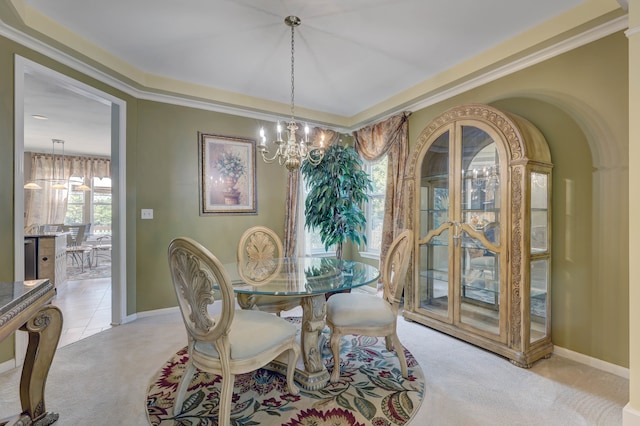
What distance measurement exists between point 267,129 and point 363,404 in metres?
3.47

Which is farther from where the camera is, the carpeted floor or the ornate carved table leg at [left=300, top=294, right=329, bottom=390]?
the ornate carved table leg at [left=300, top=294, right=329, bottom=390]

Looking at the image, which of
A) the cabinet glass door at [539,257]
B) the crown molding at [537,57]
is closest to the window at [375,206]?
the crown molding at [537,57]

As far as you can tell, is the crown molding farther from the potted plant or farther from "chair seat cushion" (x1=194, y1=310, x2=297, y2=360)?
"chair seat cushion" (x1=194, y1=310, x2=297, y2=360)

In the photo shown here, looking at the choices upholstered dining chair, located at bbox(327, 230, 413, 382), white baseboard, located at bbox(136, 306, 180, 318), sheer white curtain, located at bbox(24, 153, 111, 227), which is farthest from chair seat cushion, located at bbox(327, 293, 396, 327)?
sheer white curtain, located at bbox(24, 153, 111, 227)

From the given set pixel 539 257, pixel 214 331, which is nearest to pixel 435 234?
pixel 539 257

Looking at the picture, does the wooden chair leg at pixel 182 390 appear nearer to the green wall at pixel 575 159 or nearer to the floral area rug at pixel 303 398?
the floral area rug at pixel 303 398

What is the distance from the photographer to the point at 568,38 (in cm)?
232

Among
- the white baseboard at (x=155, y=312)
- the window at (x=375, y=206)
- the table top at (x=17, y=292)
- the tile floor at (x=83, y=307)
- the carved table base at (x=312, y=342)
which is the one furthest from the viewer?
the window at (x=375, y=206)

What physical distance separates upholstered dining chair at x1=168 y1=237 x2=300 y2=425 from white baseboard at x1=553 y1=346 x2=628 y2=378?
89.4 inches

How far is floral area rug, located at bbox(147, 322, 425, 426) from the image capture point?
1.70 m

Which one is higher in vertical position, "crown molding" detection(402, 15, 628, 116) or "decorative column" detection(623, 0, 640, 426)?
"crown molding" detection(402, 15, 628, 116)

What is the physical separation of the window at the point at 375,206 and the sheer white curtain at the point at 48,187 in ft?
23.5

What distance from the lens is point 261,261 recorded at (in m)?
2.92

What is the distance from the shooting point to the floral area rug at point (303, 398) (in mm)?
1700
